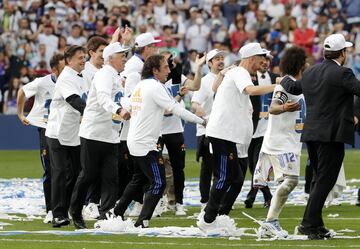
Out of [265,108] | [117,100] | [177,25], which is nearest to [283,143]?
[117,100]

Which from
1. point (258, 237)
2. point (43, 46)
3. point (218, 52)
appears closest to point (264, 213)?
point (218, 52)

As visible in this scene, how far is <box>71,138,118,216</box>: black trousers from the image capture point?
16.0m

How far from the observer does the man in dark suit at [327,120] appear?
1398cm

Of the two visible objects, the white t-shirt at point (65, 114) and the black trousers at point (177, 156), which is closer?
the white t-shirt at point (65, 114)

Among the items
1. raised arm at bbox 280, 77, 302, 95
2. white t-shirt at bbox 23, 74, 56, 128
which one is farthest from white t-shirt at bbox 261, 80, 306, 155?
white t-shirt at bbox 23, 74, 56, 128

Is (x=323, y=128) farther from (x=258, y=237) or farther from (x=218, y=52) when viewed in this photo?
(x=218, y=52)

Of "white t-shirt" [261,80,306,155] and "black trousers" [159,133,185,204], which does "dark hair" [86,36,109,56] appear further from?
"white t-shirt" [261,80,306,155]

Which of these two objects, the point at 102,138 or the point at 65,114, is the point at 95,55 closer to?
the point at 65,114

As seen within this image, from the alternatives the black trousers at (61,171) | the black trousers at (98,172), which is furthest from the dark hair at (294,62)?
the black trousers at (61,171)

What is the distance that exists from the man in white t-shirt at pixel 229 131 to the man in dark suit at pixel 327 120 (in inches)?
34.0

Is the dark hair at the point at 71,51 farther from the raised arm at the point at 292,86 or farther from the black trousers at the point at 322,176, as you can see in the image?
the black trousers at the point at 322,176

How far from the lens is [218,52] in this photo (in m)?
18.8

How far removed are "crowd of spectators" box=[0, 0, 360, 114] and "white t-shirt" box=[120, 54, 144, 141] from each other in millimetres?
16395

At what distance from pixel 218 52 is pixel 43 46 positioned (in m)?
17.4
